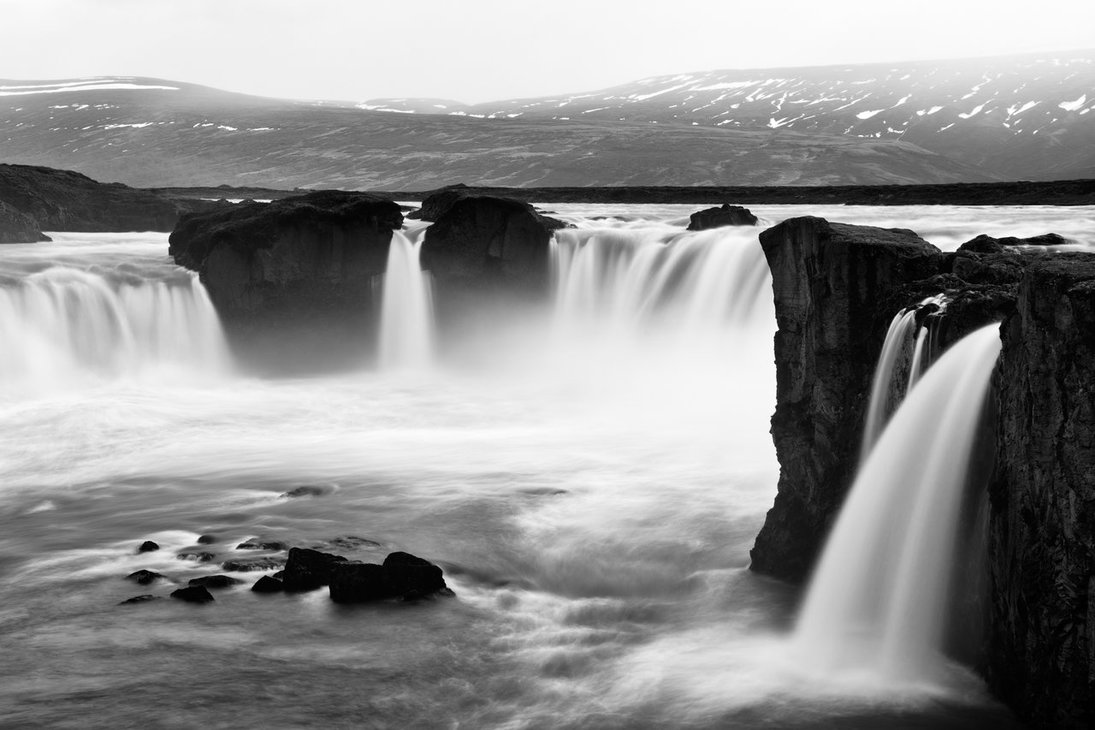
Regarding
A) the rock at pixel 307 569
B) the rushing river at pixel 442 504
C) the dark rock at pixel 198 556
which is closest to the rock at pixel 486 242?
the rushing river at pixel 442 504

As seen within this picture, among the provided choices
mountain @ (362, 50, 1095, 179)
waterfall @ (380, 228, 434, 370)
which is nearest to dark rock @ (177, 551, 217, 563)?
waterfall @ (380, 228, 434, 370)

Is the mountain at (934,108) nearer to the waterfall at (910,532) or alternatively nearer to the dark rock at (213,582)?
the waterfall at (910,532)

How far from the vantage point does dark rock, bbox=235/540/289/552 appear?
16266mm

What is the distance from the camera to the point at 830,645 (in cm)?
1265

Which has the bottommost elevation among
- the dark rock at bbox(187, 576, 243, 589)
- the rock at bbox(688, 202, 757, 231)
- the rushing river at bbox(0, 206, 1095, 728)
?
the rushing river at bbox(0, 206, 1095, 728)

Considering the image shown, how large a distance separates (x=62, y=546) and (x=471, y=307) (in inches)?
710

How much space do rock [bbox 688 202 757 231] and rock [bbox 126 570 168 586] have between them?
2140 cm

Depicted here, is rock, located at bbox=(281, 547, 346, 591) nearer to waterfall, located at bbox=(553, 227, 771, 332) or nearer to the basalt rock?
waterfall, located at bbox=(553, 227, 771, 332)

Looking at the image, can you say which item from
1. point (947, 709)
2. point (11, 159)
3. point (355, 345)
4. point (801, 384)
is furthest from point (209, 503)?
point (11, 159)

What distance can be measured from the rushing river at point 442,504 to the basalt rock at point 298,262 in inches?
48.4

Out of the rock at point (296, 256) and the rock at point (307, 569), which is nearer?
the rock at point (307, 569)

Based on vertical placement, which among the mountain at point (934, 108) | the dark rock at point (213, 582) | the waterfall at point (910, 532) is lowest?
the dark rock at point (213, 582)

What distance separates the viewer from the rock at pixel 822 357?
13883 millimetres

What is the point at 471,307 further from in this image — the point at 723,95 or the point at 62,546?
the point at 723,95
